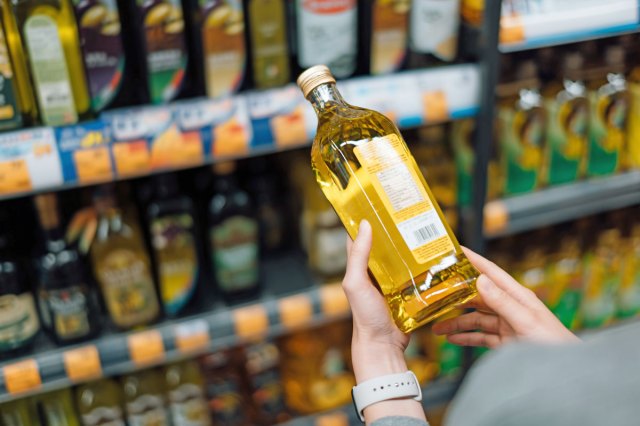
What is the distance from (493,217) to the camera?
5.20 feet

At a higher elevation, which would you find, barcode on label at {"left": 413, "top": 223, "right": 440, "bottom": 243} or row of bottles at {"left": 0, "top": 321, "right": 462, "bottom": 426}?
barcode on label at {"left": 413, "top": 223, "right": 440, "bottom": 243}

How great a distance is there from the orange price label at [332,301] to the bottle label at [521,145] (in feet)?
1.86

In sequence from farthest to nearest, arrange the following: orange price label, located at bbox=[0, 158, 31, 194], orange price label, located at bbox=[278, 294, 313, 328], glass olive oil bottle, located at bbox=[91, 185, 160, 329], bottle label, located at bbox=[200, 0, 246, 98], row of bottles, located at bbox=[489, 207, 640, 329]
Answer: row of bottles, located at bbox=[489, 207, 640, 329], orange price label, located at bbox=[278, 294, 313, 328], glass olive oil bottle, located at bbox=[91, 185, 160, 329], bottle label, located at bbox=[200, 0, 246, 98], orange price label, located at bbox=[0, 158, 31, 194]

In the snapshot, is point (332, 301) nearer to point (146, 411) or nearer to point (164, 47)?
point (146, 411)

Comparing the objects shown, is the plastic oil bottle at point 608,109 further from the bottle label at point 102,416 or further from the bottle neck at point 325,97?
the bottle label at point 102,416

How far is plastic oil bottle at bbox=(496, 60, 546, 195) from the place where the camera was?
163cm

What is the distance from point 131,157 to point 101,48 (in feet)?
0.73

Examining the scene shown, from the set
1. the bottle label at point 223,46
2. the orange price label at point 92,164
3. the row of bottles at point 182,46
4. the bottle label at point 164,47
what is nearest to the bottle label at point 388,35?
the row of bottles at point 182,46

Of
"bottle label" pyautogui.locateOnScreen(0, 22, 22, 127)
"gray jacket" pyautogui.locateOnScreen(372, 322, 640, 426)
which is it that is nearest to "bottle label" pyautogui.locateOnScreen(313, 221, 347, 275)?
"bottle label" pyautogui.locateOnScreen(0, 22, 22, 127)

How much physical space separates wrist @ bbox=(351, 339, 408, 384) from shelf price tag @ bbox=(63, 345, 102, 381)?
0.64 meters

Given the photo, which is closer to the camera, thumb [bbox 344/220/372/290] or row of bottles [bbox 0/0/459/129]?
thumb [bbox 344/220/372/290]

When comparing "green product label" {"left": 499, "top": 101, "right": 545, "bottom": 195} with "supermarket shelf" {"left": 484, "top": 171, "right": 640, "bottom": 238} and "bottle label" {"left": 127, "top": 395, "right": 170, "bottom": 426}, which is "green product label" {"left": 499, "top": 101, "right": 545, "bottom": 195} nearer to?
"supermarket shelf" {"left": 484, "top": 171, "right": 640, "bottom": 238}

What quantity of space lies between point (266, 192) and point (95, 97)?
1.57 feet

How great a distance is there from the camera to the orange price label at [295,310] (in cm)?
144
